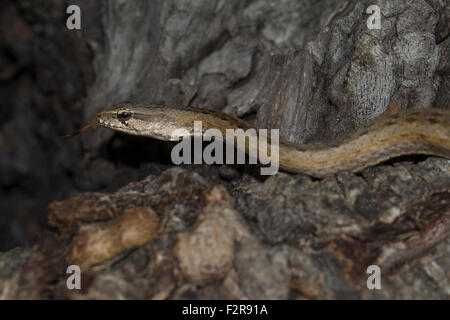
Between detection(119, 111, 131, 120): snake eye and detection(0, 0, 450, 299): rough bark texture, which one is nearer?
detection(0, 0, 450, 299): rough bark texture

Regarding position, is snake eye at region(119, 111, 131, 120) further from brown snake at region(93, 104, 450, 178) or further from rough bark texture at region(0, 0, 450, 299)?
brown snake at region(93, 104, 450, 178)

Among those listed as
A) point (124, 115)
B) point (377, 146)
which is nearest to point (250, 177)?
point (377, 146)

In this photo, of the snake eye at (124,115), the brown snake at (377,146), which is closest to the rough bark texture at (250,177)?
the brown snake at (377,146)

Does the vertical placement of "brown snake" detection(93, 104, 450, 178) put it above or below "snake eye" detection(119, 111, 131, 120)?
below

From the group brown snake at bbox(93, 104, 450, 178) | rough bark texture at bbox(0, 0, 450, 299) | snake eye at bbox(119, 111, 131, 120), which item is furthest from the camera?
snake eye at bbox(119, 111, 131, 120)

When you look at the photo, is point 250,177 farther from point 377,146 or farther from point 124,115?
point 124,115

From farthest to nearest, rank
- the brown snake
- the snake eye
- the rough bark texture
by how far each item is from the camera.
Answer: the snake eye, the brown snake, the rough bark texture

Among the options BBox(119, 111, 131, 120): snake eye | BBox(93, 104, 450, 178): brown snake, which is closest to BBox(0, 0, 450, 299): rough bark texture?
BBox(93, 104, 450, 178): brown snake

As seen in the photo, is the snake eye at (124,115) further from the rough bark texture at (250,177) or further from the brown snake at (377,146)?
the brown snake at (377,146)

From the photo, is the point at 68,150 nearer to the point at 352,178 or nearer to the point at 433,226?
the point at 352,178

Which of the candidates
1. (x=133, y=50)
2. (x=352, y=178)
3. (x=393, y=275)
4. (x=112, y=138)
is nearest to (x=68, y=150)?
(x=112, y=138)
